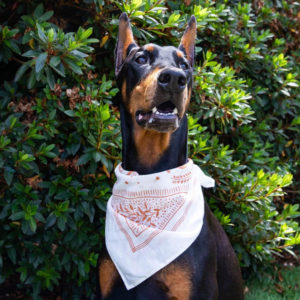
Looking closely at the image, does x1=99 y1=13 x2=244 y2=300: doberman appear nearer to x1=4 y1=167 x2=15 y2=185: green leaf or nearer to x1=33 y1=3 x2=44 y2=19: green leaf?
x1=33 y1=3 x2=44 y2=19: green leaf

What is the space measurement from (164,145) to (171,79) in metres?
0.45

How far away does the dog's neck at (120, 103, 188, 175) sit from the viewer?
278cm

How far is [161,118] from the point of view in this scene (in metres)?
2.57

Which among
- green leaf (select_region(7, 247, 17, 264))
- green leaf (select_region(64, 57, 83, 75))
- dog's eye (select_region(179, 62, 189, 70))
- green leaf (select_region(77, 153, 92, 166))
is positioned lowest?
green leaf (select_region(7, 247, 17, 264))

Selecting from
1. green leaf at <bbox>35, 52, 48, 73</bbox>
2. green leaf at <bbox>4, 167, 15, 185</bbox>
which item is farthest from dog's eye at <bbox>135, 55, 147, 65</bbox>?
green leaf at <bbox>4, 167, 15, 185</bbox>

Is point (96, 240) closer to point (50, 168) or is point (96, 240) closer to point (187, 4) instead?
point (50, 168)

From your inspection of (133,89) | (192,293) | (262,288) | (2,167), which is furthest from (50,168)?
(262,288)

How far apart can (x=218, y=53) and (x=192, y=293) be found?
9.65ft

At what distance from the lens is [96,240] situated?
12.4 feet

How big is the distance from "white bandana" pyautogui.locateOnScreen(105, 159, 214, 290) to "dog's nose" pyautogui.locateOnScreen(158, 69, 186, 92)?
0.52m

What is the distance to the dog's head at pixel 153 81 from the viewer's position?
8.33 ft

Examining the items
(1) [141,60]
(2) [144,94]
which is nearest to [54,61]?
(1) [141,60]

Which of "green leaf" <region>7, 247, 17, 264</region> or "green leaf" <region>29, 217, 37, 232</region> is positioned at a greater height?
"green leaf" <region>29, 217, 37, 232</region>

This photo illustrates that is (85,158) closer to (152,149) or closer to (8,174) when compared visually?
(8,174)
